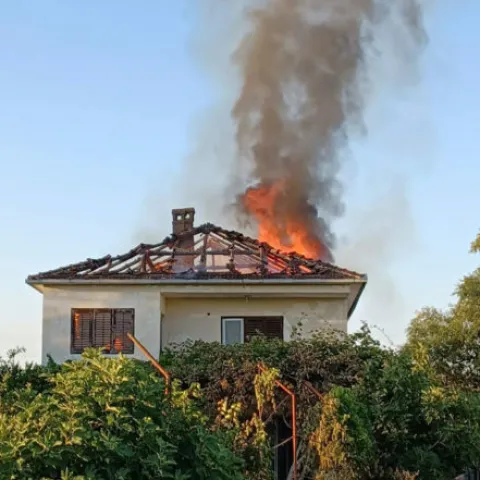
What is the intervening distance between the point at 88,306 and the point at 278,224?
799 cm

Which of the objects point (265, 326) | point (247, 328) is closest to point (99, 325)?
point (247, 328)

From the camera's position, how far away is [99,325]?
2391 centimetres

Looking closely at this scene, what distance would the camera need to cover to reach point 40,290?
2441 centimetres

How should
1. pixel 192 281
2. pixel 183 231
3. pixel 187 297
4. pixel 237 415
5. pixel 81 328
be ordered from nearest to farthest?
pixel 237 415 < pixel 192 281 < pixel 81 328 < pixel 187 297 < pixel 183 231

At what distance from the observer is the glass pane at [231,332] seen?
24594 millimetres

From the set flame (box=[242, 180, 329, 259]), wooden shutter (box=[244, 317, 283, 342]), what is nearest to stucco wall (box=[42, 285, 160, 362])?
wooden shutter (box=[244, 317, 283, 342])

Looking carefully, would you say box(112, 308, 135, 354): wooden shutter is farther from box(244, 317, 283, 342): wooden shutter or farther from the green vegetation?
box(244, 317, 283, 342): wooden shutter

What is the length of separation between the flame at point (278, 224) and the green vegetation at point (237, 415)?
771cm

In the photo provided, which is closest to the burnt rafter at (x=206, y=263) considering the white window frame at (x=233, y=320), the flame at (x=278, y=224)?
the white window frame at (x=233, y=320)

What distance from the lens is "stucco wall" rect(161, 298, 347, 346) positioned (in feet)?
79.4

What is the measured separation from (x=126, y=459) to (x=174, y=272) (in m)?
14.9

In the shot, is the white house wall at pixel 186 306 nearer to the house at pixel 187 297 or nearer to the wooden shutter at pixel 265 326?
the house at pixel 187 297

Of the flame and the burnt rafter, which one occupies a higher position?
the flame

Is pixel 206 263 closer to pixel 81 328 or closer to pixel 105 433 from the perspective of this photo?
pixel 81 328
